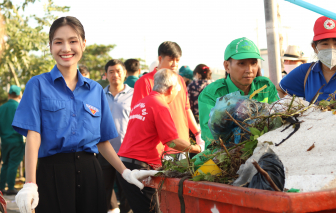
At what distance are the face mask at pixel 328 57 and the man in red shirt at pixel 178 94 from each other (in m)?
1.78

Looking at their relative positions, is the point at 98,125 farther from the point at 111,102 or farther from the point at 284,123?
the point at 111,102

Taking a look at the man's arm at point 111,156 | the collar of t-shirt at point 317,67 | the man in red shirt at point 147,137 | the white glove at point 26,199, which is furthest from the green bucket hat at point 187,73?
the white glove at point 26,199

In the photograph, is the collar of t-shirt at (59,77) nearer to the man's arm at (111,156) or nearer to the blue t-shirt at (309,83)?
the man's arm at (111,156)

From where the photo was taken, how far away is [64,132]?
239cm

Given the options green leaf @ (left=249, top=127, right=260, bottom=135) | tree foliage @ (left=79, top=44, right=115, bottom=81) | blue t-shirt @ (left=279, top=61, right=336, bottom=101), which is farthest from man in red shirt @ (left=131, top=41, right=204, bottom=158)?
tree foliage @ (left=79, top=44, right=115, bottom=81)

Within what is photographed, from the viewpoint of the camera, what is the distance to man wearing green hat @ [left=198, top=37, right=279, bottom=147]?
2.87m

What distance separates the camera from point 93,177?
2555 mm

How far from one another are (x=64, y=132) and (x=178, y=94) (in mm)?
2263

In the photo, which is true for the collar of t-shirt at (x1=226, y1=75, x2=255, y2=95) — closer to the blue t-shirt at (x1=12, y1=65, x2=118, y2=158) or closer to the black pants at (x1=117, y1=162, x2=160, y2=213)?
the blue t-shirt at (x1=12, y1=65, x2=118, y2=158)

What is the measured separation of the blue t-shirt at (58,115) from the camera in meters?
2.35

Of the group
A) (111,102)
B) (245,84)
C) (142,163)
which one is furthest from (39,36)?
(245,84)

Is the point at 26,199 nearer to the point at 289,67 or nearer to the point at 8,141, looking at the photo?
the point at 289,67

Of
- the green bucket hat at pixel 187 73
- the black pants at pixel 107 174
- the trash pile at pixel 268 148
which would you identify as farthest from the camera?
the green bucket hat at pixel 187 73

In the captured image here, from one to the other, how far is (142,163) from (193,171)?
1586 mm
